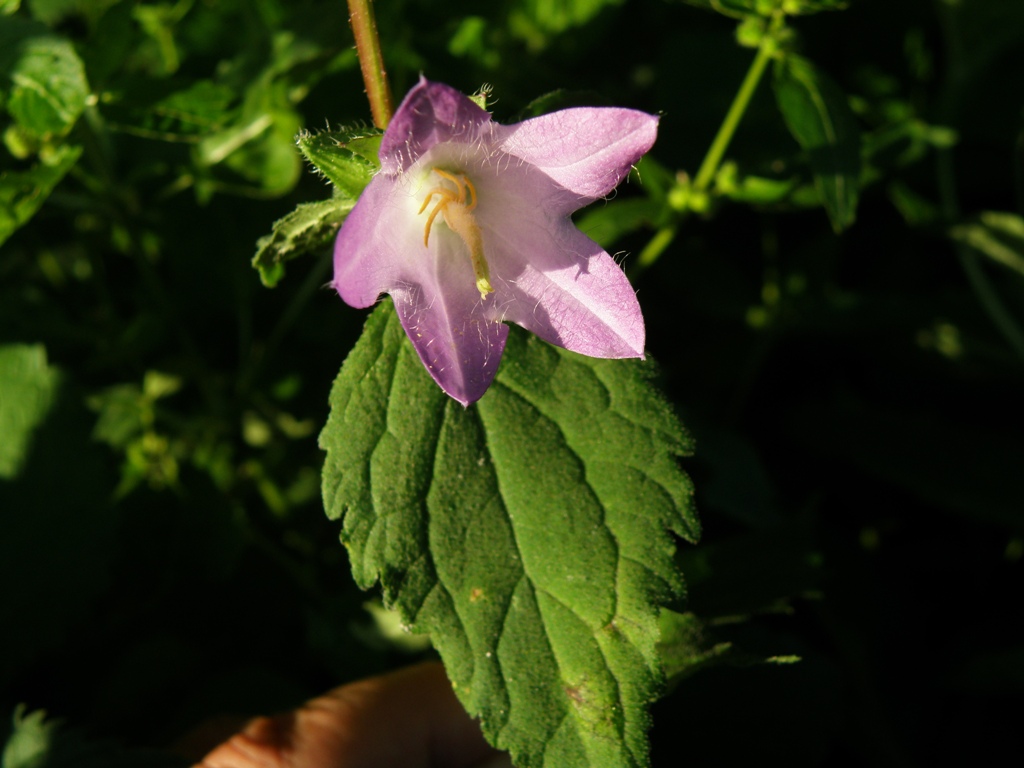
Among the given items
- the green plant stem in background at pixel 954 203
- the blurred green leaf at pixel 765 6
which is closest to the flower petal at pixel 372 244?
the blurred green leaf at pixel 765 6

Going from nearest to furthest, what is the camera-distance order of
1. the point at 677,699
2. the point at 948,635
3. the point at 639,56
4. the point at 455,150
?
the point at 455,150, the point at 677,699, the point at 948,635, the point at 639,56

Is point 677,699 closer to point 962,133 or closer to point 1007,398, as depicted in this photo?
Result: point 1007,398

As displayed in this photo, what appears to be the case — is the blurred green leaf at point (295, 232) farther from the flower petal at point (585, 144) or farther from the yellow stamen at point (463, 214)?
the flower petal at point (585, 144)

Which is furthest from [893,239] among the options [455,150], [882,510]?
[455,150]

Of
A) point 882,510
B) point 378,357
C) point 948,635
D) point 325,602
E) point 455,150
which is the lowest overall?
point 948,635

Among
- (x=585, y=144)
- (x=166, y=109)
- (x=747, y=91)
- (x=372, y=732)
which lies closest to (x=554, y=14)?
(x=747, y=91)

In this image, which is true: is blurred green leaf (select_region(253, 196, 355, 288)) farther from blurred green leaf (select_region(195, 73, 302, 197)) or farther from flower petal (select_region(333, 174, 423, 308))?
blurred green leaf (select_region(195, 73, 302, 197))

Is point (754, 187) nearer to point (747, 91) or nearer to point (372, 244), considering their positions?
point (747, 91)
